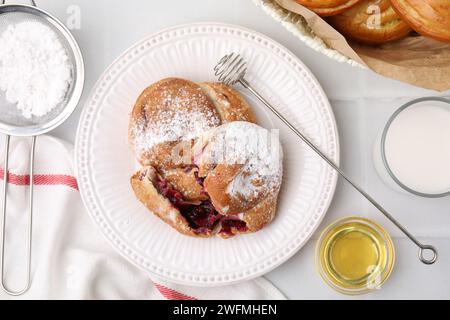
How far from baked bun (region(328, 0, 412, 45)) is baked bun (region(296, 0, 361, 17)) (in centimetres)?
4

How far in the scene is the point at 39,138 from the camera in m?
1.12

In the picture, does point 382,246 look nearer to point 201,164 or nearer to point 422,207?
point 422,207

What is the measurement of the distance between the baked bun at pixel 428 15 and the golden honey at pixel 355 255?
0.37m

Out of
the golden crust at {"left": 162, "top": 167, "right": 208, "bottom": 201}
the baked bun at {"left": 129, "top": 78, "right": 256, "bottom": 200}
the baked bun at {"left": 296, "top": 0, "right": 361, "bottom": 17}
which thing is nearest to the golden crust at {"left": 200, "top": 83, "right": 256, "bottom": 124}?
the baked bun at {"left": 129, "top": 78, "right": 256, "bottom": 200}

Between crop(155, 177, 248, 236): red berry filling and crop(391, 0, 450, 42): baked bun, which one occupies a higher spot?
crop(391, 0, 450, 42): baked bun

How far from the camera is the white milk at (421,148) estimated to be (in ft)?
3.40

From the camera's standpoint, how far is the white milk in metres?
1.04

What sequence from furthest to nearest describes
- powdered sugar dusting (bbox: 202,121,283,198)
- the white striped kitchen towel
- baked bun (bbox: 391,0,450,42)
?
1. the white striped kitchen towel
2. powdered sugar dusting (bbox: 202,121,283,198)
3. baked bun (bbox: 391,0,450,42)

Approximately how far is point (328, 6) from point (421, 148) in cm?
32

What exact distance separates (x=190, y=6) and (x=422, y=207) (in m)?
0.59

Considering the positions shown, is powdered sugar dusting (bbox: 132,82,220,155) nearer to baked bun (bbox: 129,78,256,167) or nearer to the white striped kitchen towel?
baked bun (bbox: 129,78,256,167)

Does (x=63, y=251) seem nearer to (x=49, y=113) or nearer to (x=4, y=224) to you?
(x=4, y=224)

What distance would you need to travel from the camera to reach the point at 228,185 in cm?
100
